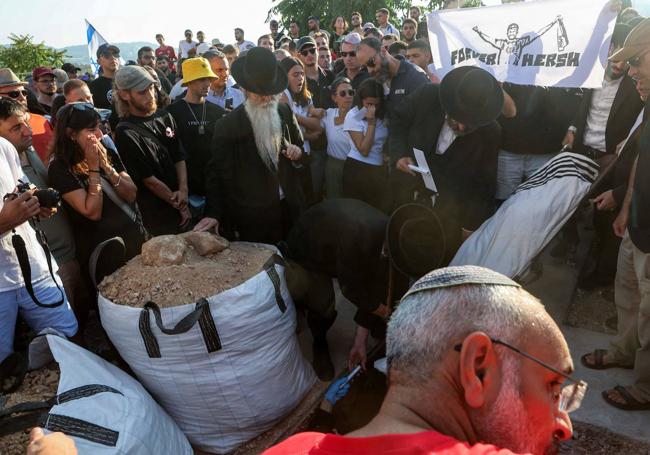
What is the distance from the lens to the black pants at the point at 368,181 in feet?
13.0

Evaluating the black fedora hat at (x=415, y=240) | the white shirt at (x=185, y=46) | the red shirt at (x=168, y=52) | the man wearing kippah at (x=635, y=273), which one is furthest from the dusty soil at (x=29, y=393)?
the red shirt at (x=168, y=52)

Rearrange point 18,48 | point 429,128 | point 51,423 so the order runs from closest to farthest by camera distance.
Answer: point 51,423 → point 429,128 → point 18,48

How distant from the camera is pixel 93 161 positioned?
258 centimetres

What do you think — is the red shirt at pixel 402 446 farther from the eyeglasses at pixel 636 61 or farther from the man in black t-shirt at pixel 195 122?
the man in black t-shirt at pixel 195 122

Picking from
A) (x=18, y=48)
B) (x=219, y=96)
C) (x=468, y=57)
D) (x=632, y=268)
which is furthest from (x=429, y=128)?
(x=18, y=48)

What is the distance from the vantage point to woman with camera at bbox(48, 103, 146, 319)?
2.57 meters

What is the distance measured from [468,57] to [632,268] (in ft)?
6.95

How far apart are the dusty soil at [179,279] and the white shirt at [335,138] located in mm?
2093

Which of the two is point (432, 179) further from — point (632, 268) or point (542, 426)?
point (542, 426)

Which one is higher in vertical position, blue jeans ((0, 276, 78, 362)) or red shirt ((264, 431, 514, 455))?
red shirt ((264, 431, 514, 455))

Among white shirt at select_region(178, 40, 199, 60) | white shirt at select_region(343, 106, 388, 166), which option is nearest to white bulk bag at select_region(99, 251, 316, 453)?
white shirt at select_region(343, 106, 388, 166)

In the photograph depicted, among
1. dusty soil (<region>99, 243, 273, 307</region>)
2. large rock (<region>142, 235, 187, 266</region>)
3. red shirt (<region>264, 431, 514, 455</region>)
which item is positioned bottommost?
dusty soil (<region>99, 243, 273, 307</region>)

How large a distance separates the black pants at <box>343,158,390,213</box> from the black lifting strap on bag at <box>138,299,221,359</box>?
2165 mm

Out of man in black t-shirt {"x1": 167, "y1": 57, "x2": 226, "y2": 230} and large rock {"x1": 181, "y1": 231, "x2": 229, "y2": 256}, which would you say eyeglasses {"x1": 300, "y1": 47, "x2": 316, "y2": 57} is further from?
large rock {"x1": 181, "y1": 231, "x2": 229, "y2": 256}
